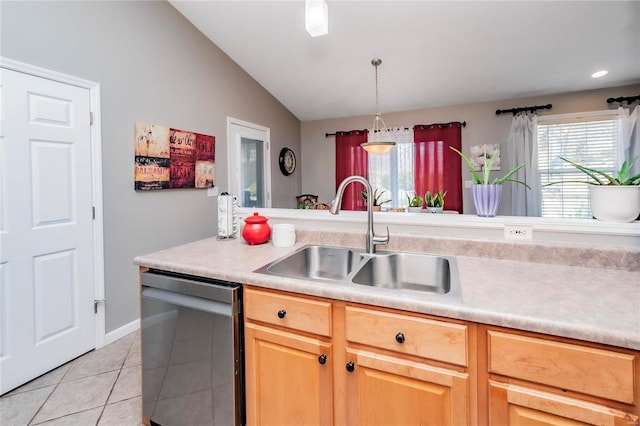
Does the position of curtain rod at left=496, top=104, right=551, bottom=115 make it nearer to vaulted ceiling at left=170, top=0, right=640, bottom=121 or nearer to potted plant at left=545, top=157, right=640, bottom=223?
vaulted ceiling at left=170, top=0, right=640, bottom=121

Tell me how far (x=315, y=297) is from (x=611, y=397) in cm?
79

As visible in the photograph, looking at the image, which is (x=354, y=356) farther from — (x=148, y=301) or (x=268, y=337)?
(x=148, y=301)

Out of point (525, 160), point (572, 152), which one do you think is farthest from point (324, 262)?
point (572, 152)

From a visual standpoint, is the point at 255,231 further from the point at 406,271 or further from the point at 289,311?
the point at 406,271

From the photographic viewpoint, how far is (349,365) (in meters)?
0.99

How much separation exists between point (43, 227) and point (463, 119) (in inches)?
188

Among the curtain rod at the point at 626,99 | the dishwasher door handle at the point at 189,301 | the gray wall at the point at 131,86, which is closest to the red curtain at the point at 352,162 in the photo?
the gray wall at the point at 131,86

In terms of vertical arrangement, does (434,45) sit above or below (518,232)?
above

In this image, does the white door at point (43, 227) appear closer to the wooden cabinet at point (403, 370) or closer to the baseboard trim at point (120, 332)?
the baseboard trim at point (120, 332)

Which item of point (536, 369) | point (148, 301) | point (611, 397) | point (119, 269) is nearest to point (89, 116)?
point (119, 269)

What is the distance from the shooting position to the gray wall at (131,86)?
196 centimetres

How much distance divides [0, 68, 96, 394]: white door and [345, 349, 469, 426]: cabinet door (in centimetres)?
206

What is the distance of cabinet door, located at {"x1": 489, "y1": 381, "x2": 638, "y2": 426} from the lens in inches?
28.6

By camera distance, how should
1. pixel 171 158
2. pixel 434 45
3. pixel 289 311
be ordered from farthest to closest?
1. pixel 434 45
2. pixel 171 158
3. pixel 289 311
